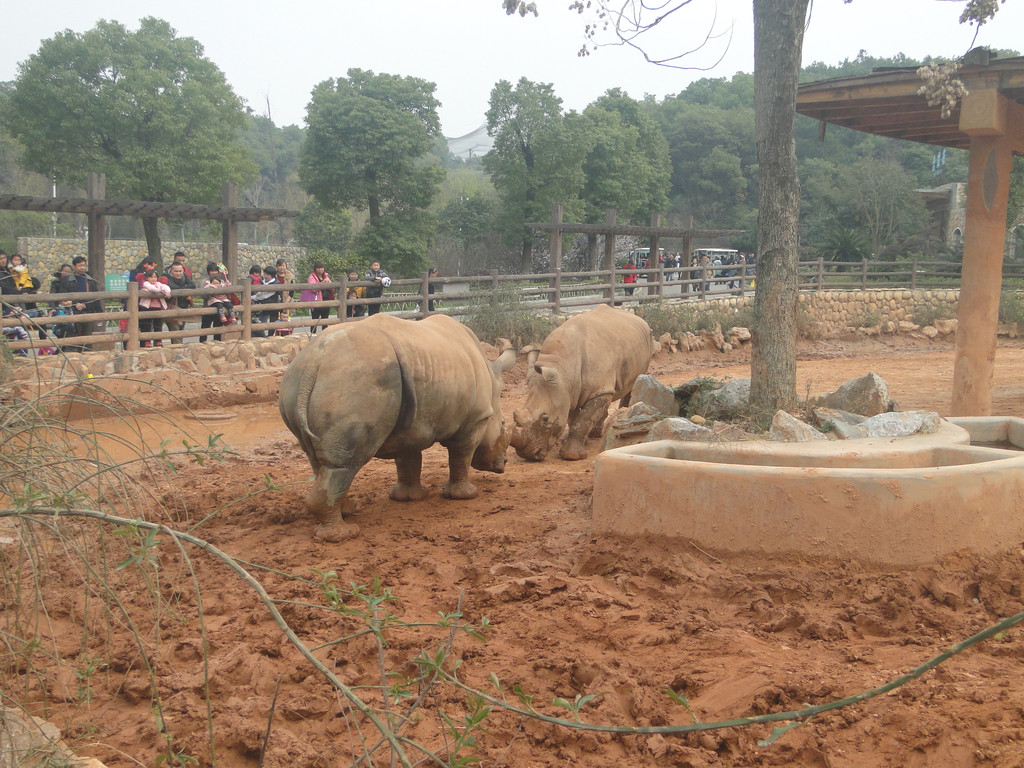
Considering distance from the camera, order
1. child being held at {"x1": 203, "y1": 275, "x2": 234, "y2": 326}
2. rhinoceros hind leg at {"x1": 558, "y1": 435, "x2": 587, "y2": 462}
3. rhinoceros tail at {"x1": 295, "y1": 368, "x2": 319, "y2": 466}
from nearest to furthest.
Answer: rhinoceros tail at {"x1": 295, "y1": 368, "x2": 319, "y2": 466}
rhinoceros hind leg at {"x1": 558, "y1": 435, "x2": 587, "y2": 462}
child being held at {"x1": 203, "y1": 275, "x2": 234, "y2": 326}

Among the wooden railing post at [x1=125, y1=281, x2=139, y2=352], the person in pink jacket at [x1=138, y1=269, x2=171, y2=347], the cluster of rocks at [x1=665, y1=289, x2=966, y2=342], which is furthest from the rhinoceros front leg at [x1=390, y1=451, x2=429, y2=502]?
the cluster of rocks at [x1=665, y1=289, x2=966, y2=342]

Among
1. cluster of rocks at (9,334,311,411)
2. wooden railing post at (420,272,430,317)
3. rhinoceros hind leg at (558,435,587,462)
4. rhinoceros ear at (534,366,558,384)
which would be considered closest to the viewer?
rhinoceros ear at (534,366,558,384)

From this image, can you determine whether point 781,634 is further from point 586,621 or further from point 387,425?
point 387,425

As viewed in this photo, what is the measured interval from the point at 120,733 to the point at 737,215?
43935mm

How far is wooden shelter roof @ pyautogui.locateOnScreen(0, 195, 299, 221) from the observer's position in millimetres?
12125

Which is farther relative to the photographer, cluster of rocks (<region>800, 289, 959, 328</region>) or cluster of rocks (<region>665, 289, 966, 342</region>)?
cluster of rocks (<region>800, 289, 959, 328</region>)

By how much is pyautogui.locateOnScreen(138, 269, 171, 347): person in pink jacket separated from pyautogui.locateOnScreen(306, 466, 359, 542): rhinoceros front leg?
21.6ft

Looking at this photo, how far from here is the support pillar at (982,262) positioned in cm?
891

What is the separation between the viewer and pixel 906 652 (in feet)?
13.3

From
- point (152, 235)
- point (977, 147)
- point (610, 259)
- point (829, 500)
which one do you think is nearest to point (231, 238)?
point (152, 235)

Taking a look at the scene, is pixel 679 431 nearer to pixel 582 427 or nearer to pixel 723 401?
pixel 723 401

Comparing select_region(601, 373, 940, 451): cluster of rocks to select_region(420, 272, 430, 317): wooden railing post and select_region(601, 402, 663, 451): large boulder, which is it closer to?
select_region(601, 402, 663, 451): large boulder

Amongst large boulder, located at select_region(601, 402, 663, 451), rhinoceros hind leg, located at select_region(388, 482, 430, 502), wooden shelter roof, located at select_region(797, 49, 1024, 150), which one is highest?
wooden shelter roof, located at select_region(797, 49, 1024, 150)

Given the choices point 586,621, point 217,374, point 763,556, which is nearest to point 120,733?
point 586,621
